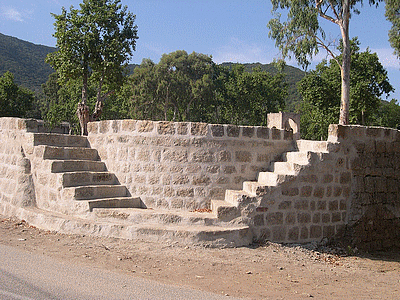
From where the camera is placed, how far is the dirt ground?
196 inches

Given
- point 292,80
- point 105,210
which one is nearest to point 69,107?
point 105,210

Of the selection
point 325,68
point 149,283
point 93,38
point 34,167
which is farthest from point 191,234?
point 325,68

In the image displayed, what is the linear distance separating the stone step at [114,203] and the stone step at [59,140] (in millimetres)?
2067

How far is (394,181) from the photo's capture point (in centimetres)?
875

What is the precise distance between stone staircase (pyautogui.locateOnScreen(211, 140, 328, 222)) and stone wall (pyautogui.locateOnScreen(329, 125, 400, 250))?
60 cm

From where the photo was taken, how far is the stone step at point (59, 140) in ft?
26.9

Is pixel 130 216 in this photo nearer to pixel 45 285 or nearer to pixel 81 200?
pixel 81 200

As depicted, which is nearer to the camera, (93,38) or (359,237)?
(359,237)

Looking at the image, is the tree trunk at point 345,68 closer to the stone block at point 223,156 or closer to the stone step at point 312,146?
the stone step at point 312,146

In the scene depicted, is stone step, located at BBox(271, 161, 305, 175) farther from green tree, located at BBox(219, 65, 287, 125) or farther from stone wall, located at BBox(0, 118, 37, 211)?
green tree, located at BBox(219, 65, 287, 125)

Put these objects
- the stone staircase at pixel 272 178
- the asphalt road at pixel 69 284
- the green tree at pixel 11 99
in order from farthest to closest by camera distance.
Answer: the green tree at pixel 11 99, the stone staircase at pixel 272 178, the asphalt road at pixel 69 284

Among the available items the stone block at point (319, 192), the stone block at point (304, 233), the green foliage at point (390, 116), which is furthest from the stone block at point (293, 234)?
the green foliage at point (390, 116)

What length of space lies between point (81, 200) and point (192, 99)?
113 ft

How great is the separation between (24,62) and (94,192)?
92082mm
